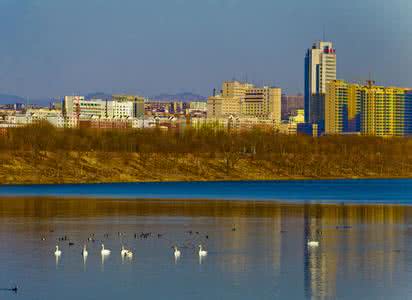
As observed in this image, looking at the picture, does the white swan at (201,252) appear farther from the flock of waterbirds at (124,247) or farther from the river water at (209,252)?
the river water at (209,252)

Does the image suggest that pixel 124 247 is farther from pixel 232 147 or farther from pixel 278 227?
pixel 232 147

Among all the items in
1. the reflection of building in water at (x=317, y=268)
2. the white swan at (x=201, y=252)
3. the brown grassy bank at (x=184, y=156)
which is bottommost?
the reflection of building in water at (x=317, y=268)

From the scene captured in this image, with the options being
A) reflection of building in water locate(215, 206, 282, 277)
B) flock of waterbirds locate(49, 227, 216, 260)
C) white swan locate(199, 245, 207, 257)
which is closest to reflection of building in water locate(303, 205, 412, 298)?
reflection of building in water locate(215, 206, 282, 277)

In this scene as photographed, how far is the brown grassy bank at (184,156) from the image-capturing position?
137 meters

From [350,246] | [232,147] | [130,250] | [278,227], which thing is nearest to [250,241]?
[350,246]

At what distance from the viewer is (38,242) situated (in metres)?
47.8

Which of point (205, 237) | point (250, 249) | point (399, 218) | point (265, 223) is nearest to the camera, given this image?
point (250, 249)

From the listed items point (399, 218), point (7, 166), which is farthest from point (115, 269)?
point (7, 166)

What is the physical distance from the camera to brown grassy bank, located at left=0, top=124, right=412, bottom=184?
13675cm

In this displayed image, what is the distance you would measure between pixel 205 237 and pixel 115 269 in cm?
1208

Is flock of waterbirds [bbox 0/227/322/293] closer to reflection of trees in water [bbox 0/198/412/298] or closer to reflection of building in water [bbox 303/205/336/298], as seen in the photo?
reflection of building in water [bbox 303/205/336/298]

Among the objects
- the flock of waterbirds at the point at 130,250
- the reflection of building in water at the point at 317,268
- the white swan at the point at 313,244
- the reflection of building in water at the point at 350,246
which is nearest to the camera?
the reflection of building in water at the point at 317,268

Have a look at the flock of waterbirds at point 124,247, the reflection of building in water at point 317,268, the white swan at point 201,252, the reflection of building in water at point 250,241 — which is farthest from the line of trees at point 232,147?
the white swan at point 201,252

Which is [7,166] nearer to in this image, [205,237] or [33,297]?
[205,237]
